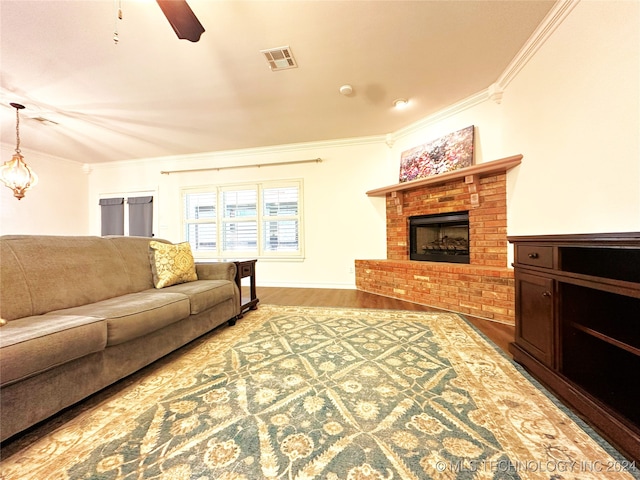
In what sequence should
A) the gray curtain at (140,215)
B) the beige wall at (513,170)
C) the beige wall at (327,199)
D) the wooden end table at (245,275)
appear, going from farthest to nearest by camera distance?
the gray curtain at (140,215), the beige wall at (327,199), the wooden end table at (245,275), the beige wall at (513,170)

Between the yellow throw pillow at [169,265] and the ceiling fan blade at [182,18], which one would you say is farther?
the yellow throw pillow at [169,265]

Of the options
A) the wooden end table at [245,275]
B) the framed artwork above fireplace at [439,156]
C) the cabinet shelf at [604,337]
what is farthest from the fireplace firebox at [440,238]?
the wooden end table at [245,275]

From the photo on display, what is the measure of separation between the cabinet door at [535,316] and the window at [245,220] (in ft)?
10.6

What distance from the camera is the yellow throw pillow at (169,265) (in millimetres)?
2088

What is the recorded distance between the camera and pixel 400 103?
300cm

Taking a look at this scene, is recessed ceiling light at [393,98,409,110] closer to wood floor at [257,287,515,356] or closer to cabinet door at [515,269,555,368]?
cabinet door at [515,269,555,368]

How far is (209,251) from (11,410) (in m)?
4.00

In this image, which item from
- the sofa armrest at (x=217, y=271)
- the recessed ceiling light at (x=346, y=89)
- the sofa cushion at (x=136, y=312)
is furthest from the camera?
the recessed ceiling light at (x=346, y=89)

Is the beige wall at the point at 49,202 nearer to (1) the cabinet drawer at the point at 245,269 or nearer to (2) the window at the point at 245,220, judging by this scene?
(2) the window at the point at 245,220

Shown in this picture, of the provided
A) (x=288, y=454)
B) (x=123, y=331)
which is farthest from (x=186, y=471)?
(x=123, y=331)

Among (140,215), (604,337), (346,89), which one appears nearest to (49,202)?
(140,215)

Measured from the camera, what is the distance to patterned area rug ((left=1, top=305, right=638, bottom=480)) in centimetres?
85

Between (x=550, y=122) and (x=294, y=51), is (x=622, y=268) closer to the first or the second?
(x=550, y=122)

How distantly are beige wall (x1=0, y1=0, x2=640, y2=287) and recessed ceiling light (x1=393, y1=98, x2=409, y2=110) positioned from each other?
0.56 metres
